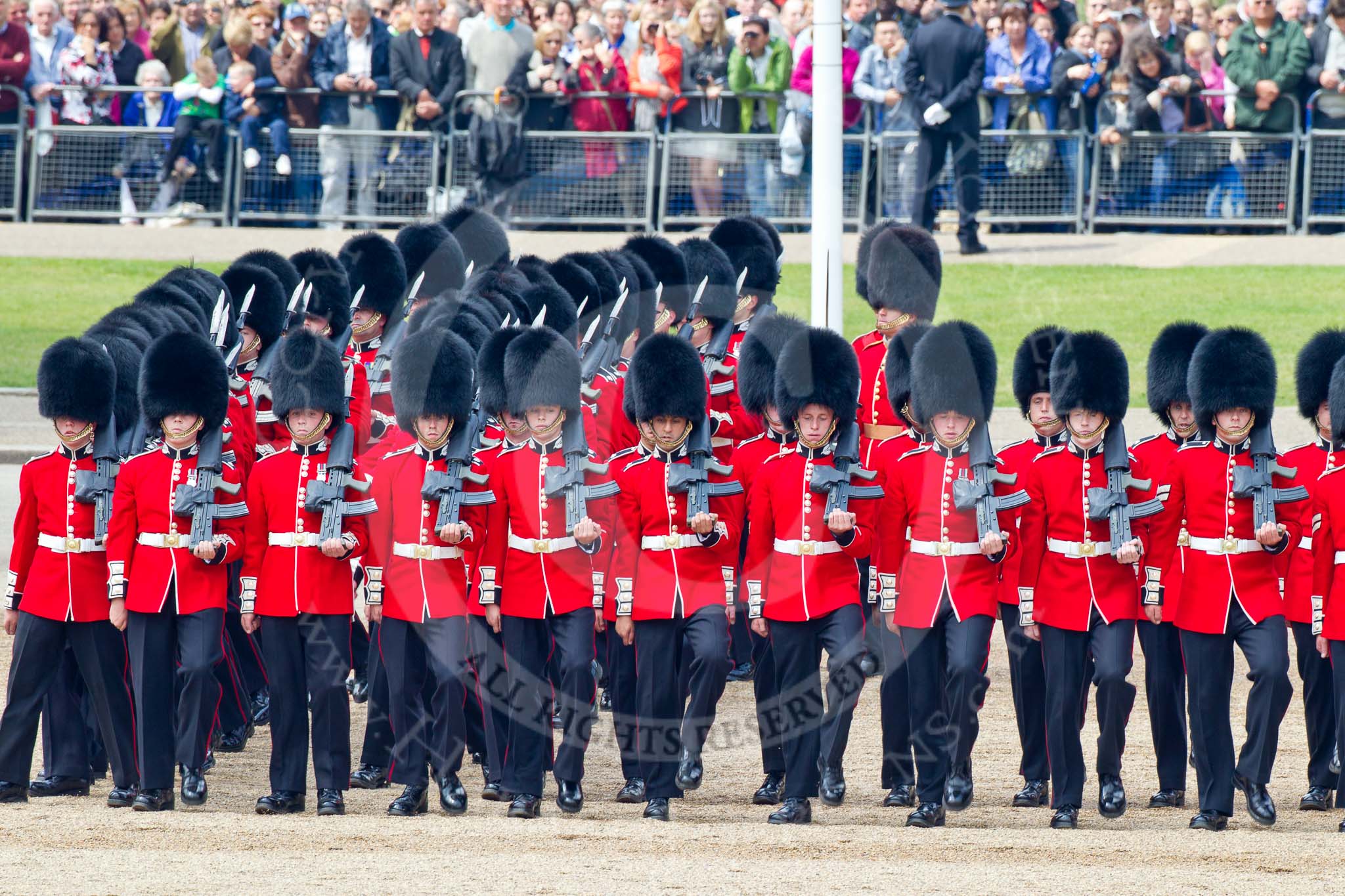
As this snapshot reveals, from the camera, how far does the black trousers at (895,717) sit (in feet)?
21.6

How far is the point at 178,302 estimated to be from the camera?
7965mm

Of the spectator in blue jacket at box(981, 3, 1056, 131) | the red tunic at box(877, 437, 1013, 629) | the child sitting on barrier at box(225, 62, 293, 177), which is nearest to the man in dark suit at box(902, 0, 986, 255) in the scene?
the spectator in blue jacket at box(981, 3, 1056, 131)

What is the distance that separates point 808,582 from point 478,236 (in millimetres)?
3528

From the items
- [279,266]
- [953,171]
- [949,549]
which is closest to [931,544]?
[949,549]

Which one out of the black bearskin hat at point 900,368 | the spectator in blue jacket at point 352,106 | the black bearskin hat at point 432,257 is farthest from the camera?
the spectator in blue jacket at point 352,106

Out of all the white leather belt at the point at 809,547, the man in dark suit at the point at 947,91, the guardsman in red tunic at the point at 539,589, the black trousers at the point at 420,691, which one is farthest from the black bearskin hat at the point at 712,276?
the man in dark suit at the point at 947,91

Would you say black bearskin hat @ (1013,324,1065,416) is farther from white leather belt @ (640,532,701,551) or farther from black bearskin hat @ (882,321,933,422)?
white leather belt @ (640,532,701,551)

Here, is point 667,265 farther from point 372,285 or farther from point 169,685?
point 169,685

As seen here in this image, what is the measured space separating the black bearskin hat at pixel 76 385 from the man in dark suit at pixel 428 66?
8.09m

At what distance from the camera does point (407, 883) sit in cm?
529

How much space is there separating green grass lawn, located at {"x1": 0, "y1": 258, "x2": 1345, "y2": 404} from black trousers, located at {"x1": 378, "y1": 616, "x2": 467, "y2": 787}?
24.7 feet

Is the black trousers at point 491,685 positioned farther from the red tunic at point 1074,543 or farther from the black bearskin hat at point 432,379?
the red tunic at point 1074,543

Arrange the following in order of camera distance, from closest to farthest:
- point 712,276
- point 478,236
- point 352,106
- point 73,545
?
point 73,545, point 712,276, point 478,236, point 352,106

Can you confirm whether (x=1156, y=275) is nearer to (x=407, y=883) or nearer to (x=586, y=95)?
(x=586, y=95)
